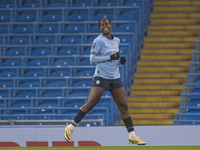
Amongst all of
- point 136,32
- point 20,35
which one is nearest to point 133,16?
point 136,32

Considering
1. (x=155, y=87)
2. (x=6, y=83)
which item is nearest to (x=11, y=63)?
(x=6, y=83)

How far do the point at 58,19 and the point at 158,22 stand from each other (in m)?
2.71

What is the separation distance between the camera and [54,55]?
12.4 meters

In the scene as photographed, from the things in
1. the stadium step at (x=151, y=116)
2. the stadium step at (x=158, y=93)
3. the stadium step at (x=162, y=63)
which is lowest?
the stadium step at (x=151, y=116)

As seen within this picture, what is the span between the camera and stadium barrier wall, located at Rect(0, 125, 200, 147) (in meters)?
7.73

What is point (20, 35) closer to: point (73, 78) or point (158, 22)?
point (73, 78)

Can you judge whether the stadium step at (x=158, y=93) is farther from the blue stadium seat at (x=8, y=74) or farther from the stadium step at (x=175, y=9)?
the stadium step at (x=175, y=9)

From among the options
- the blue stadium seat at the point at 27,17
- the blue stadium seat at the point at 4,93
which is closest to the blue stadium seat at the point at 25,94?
Result: the blue stadium seat at the point at 4,93

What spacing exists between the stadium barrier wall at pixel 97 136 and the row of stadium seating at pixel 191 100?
2.20m

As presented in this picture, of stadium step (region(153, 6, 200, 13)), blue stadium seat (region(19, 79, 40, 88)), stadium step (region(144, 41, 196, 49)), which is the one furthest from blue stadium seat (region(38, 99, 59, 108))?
stadium step (region(153, 6, 200, 13))

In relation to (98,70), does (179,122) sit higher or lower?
lower

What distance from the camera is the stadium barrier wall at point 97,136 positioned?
7.73 meters

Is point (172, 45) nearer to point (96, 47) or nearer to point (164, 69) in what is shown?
point (164, 69)

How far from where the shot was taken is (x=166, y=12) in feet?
46.8
